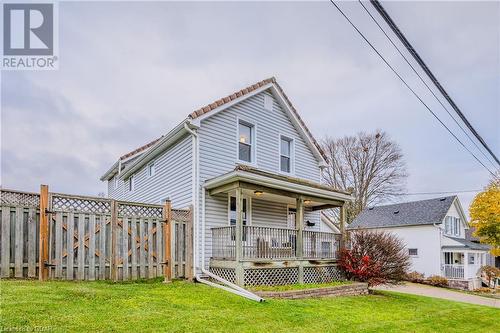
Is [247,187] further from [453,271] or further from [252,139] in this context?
[453,271]

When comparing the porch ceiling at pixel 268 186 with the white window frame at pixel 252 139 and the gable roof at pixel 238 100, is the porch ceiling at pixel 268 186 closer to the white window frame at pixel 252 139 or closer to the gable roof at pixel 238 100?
the white window frame at pixel 252 139

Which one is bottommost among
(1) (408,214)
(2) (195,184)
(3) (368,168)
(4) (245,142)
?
(1) (408,214)

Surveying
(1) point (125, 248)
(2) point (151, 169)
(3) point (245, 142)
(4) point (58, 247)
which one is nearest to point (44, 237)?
(4) point (58, 247)

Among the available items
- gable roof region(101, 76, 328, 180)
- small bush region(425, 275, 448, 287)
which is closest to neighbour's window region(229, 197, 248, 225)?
gable roof region(101, 76, 328, 180)

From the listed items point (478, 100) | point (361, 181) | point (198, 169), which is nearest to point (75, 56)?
point (198, 169)

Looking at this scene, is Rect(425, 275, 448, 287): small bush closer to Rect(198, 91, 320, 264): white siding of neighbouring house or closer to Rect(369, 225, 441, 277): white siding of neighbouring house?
Rect(369, 225, 441, 277): white siding of neighbouring house

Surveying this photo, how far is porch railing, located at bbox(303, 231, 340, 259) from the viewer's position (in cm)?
1282

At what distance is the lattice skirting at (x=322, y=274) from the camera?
40.3ft

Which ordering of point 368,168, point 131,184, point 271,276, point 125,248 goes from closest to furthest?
point 125,248
point 271,276
point 131,184
point 368,168

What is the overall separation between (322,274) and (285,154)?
5.15 meters

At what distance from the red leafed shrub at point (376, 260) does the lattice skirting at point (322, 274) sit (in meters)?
0.45

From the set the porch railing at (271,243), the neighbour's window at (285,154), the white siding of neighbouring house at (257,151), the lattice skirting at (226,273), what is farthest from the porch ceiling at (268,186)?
the lattice skirting at (226,273)

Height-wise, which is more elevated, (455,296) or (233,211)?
(233,211)

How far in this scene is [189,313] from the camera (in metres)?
6.42
